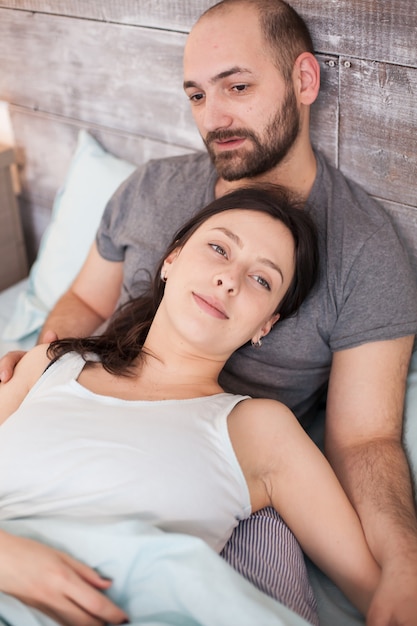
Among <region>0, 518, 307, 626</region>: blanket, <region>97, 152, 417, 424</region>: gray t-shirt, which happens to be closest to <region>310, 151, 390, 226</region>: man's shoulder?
<region>97, 152, 417, 424</region>: gray t-shirt

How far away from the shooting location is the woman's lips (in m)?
1.20

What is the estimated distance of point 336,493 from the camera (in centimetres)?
116

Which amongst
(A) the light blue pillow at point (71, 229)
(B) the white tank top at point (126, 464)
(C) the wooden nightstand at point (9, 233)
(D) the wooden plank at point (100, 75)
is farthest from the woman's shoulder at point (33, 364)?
(C) the wooden nightstand at point (9, 233)

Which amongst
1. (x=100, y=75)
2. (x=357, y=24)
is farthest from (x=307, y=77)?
(x=100, y=75)

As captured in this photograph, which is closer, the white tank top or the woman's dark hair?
the white tank top

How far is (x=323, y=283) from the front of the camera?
4.58ft

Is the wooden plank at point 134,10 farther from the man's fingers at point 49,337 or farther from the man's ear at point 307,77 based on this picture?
the man's fingers at point 49,337

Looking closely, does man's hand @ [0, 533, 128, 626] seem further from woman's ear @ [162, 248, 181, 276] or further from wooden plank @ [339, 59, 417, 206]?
wooden plank @ [339, 59, 417, 206]

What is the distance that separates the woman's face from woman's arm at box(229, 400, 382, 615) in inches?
5.4

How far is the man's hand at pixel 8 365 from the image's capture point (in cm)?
139

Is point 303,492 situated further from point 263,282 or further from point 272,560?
point 263,282

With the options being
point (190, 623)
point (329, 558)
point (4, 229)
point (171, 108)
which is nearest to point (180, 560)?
point (190, 623)

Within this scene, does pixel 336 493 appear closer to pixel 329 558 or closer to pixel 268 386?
pixel 329 558

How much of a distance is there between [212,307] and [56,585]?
493 millimetres
